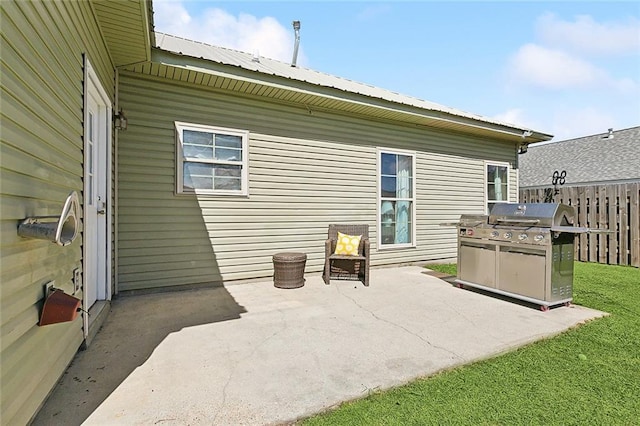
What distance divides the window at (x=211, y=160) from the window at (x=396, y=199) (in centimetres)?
264

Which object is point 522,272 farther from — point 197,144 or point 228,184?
point 197,144

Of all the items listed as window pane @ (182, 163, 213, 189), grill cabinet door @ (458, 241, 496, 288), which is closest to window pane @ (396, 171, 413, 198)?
grill cabinet door @ (458, 241, 496, 288)

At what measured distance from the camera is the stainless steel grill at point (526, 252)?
355 centimetres

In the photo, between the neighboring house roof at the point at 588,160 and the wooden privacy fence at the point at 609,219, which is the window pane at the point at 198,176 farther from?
the neighboring house roof at the point at 588,160

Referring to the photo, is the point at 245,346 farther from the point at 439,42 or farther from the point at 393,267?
the point at 439,42

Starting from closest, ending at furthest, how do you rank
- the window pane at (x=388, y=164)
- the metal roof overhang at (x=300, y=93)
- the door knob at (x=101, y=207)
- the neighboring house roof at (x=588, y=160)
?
1. the door knob at (x=101, y=207)
2. the metal roof overhang at (x=300, y=93)
3. the window pane at (x=388, y=164)
4. the neighboring house roof at (x=588, y=160)

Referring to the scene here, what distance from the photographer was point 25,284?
1.57 meters

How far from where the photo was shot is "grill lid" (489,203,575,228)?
11.6 feet

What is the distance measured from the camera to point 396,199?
6.21 meters

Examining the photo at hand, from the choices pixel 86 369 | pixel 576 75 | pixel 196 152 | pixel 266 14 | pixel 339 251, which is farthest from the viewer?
pixel 576 75

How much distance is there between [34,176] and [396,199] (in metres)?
5.43

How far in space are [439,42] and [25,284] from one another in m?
7.17

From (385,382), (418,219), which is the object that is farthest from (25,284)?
(418,219)

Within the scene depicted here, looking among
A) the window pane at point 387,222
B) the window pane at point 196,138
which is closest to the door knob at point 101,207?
the window pane at point 196,138
